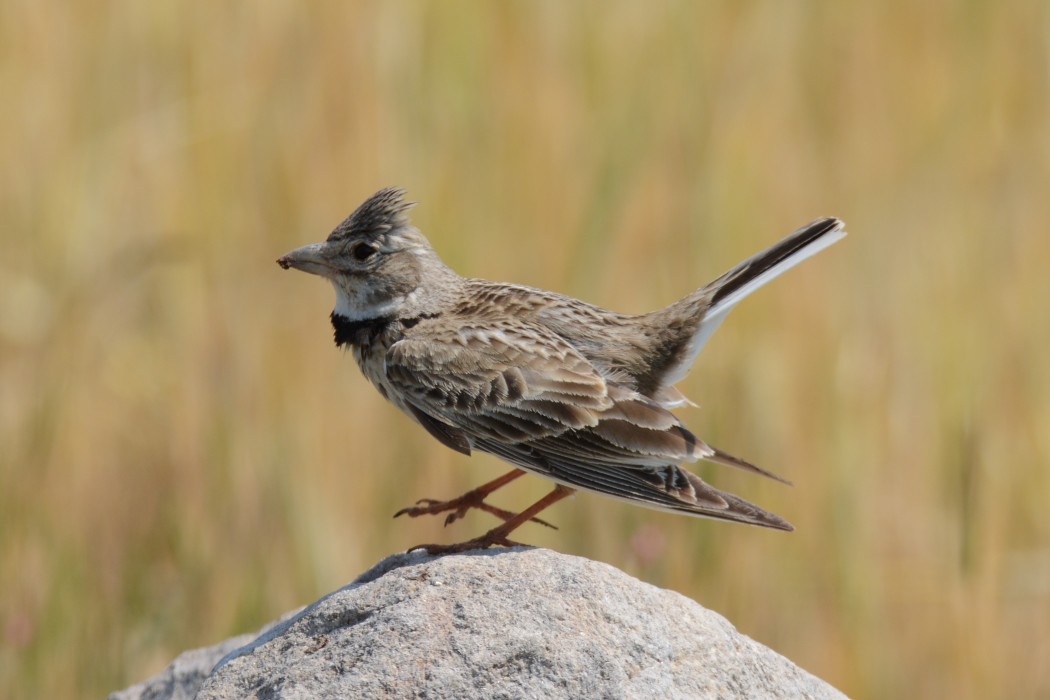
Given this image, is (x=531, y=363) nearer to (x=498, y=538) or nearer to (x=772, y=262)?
(x=498, y=538)

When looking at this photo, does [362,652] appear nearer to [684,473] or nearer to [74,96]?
[684,473]

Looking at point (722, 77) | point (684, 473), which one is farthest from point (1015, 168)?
point (684, 473)

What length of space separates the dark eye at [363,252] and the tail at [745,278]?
1113mm

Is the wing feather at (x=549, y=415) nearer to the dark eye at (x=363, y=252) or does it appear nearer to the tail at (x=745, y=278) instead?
the tail at (x=745, y=278)

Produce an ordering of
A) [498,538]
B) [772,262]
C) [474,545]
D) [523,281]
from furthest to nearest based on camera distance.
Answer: [523,281]
[772,262]
[498,538]
[474,545]

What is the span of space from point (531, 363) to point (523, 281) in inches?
70.2

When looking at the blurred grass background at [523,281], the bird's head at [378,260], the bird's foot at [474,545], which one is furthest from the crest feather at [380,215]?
the bird's foot at [474,545]

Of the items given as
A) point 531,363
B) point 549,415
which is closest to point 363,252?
point 531,363

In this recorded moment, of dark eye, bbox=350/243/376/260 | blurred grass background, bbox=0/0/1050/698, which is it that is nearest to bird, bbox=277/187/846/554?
dark eye, bbox=350/243/376/260

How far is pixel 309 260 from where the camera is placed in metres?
5.30

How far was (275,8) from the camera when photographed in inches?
290

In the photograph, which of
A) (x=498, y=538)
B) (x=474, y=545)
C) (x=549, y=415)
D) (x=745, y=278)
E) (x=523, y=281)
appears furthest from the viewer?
(x=523, y=281)

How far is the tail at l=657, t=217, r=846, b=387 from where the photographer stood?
4.83 m

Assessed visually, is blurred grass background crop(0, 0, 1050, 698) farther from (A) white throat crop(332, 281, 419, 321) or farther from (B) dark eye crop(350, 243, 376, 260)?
(B) dark eye crop(350, 243, 376, 260)
